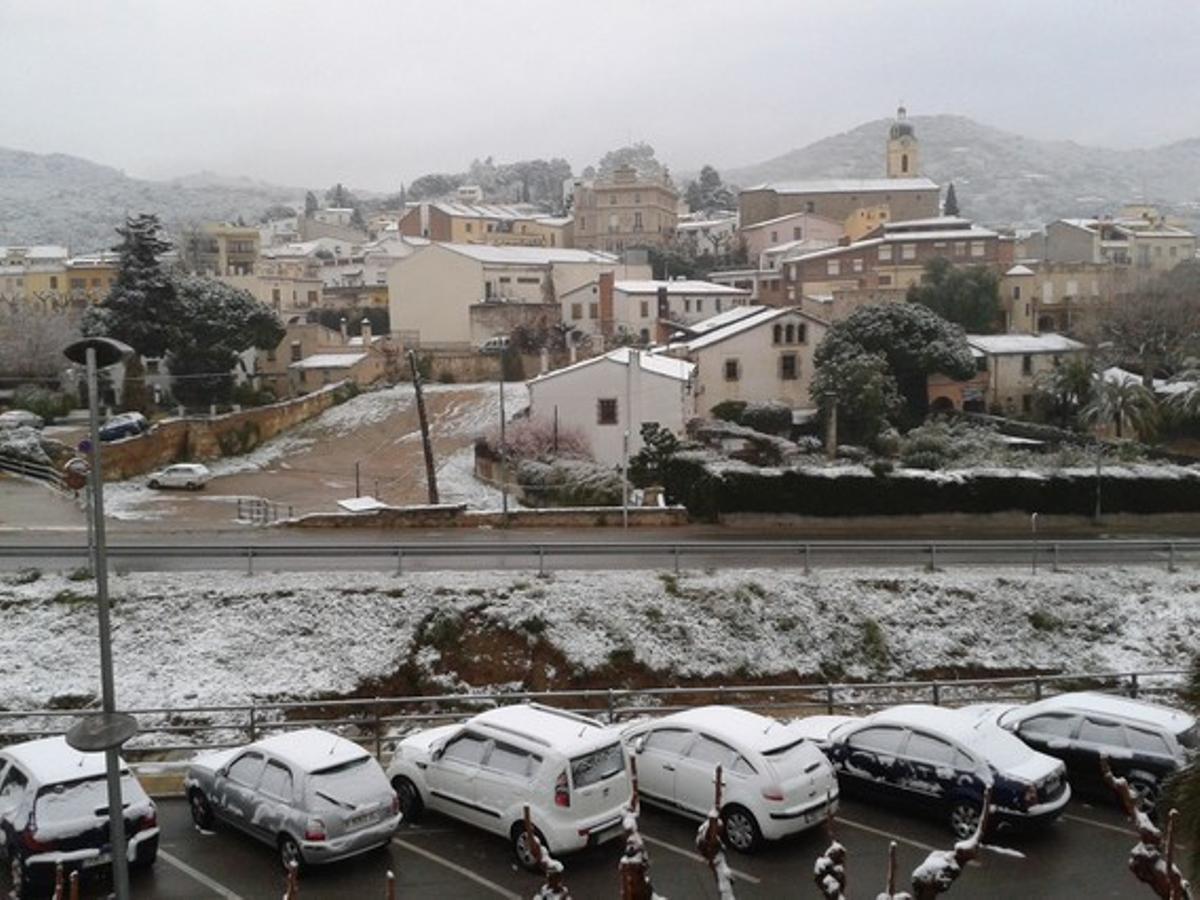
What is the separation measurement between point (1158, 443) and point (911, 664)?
109 feet

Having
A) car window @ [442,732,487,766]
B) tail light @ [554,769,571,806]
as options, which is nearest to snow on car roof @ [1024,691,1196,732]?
tail light @ [554,769,571,806]

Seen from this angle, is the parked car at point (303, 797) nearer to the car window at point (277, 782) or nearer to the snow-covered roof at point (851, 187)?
the car window at point (277, 782)

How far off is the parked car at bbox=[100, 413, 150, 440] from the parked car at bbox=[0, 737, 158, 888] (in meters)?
38.2

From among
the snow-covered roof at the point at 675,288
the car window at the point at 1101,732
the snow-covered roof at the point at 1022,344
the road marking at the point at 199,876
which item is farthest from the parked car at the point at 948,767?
the snow-covered roof at the point at 675,288

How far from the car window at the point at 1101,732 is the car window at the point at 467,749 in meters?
7.99

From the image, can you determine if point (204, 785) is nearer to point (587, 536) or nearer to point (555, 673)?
point (555, 673)

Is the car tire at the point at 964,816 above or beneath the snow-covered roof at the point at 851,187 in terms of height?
beneath

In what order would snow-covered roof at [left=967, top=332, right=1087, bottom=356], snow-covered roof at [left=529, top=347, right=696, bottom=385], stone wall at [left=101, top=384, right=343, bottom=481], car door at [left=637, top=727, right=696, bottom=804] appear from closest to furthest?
1. car door at [left=637, top=727, right=696, bottom=804]
2. stone wall at [left=101, top=384, right=343, bottom=481]
3. snow-covered roof at [left=529, top=347, right=696, bottom=385]
4. snow-covered roof at [left=967, top=332, right=1087, bottom=356]

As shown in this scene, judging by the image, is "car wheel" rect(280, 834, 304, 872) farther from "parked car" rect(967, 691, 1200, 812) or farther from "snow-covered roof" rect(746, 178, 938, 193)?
"snow-covered roof" rect(746, 178, 938, 193)

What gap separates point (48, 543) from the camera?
33.3 metres

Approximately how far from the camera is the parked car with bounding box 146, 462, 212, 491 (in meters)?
44.8

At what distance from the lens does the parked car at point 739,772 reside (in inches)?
509

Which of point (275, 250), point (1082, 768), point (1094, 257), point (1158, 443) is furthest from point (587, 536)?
point (275, 250)

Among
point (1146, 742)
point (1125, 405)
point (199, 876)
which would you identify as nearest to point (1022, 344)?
point (1125, 405)
